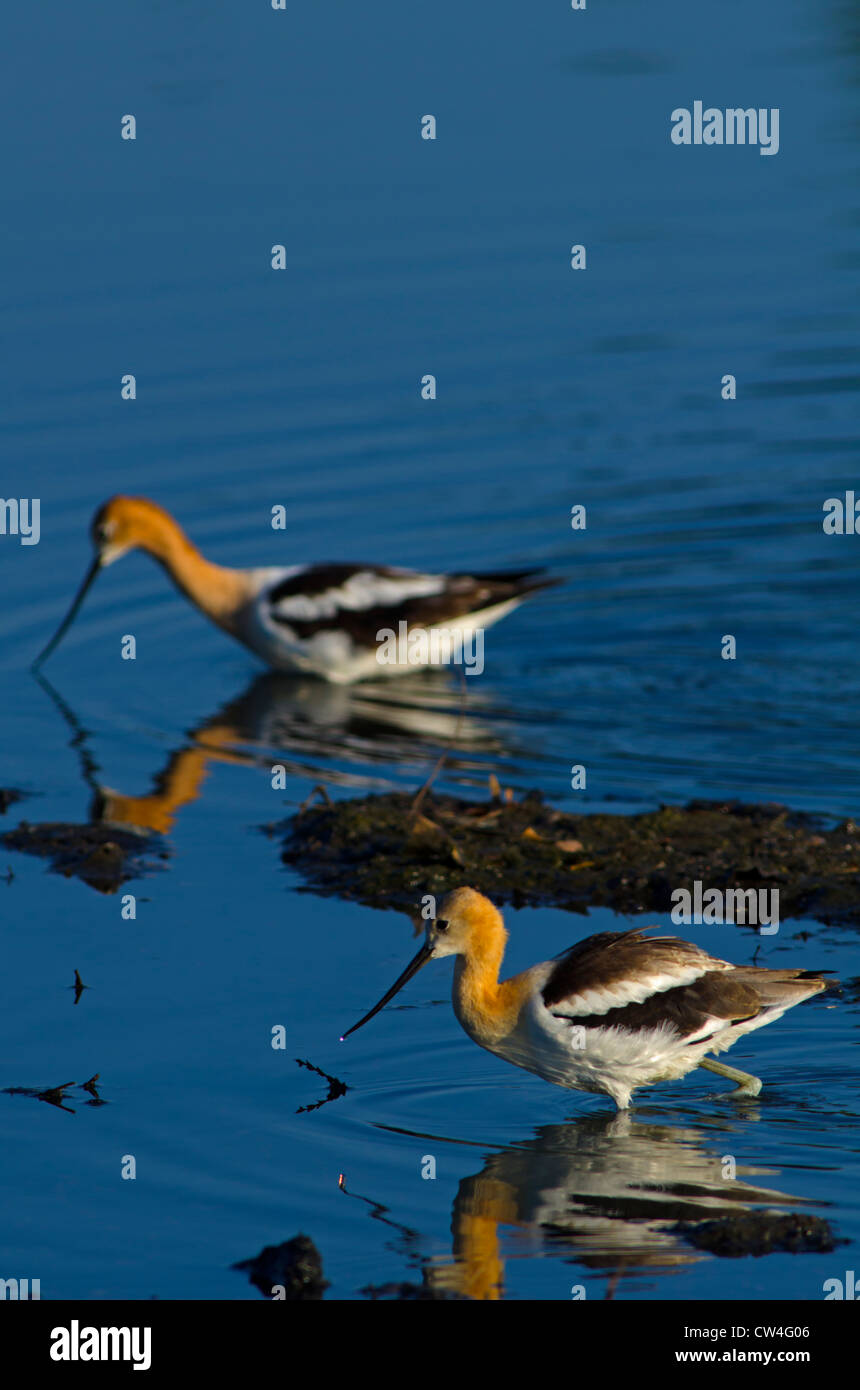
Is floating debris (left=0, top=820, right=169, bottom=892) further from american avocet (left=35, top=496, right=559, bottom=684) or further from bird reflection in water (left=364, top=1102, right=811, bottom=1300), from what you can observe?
bird reflection in water (left=364, top=1102, right=811, bottom=1300)

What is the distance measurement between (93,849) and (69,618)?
3.64 meters

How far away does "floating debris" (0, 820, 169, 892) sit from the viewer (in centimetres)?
1073

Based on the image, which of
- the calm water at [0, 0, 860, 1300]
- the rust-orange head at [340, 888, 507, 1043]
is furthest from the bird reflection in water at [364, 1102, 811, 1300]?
the rust-orange head at [340, 888, 507, 1043]

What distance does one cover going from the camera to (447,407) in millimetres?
17516

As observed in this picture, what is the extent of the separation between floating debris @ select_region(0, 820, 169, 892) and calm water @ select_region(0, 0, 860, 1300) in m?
Result: 0.13

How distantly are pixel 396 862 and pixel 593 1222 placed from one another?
348 centimetres

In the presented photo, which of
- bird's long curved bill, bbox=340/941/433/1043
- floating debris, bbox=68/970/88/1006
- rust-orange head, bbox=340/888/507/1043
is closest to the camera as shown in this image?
rust-orange head, bbox=340/888/507/1043

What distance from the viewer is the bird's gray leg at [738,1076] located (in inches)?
317

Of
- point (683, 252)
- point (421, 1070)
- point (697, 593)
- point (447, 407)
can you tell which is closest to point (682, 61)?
point (683, 252)

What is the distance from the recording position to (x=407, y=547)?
1566cm

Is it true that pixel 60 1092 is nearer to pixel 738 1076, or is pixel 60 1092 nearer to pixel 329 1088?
pixel 329 1088

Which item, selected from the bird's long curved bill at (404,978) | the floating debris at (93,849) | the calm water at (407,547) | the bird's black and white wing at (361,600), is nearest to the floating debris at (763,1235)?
the calm water at (407,547)

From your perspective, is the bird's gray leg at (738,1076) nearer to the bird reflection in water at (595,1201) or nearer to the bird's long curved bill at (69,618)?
the bird reflection in water at (595,1201)

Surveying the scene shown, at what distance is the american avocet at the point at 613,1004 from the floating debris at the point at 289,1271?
58.8 inches
